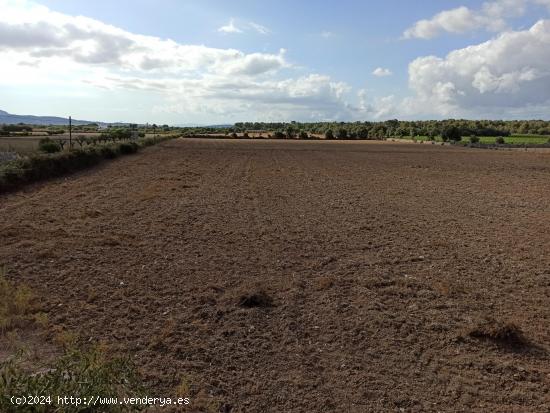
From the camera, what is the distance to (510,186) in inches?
872

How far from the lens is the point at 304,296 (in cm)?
650

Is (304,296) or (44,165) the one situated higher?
(44,165)

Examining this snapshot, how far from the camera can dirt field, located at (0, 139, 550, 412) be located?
14.0 feet

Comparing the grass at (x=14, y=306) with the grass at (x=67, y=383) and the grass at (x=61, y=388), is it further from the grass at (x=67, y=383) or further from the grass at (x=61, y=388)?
the grass at (x=61, y=388)

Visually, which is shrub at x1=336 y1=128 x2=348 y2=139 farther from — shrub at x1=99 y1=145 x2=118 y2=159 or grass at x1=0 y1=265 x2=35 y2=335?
grass at x1=0 y1=265 x2=35 y2=335

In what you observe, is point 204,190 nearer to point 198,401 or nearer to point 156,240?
point 156,240

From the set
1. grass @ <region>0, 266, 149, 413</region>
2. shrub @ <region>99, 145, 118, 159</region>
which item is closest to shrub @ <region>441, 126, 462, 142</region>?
shrub @ <region>99, 145, 118, 159</region>

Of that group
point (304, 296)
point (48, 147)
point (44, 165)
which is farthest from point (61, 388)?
point (48, 147)

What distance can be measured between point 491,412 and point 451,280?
3.60 meters

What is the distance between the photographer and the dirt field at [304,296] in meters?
4.27

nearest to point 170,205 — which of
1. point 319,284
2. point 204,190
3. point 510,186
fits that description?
point 204,190

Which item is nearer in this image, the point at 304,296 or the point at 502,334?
the point at 502,334

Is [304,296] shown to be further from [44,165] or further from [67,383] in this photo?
[44,165]

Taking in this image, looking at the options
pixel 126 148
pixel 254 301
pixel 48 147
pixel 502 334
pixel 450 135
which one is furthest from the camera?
pixel 450 135
